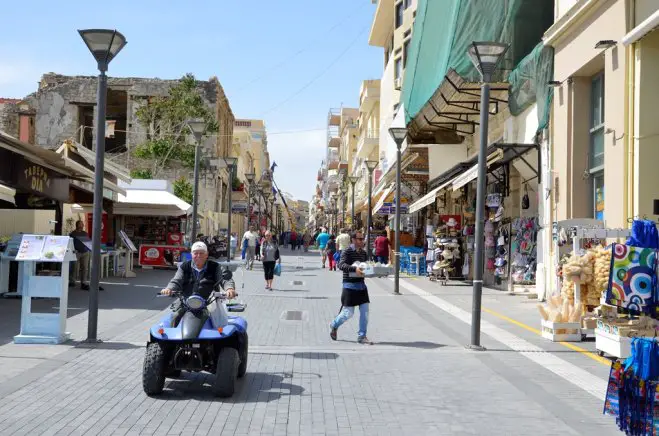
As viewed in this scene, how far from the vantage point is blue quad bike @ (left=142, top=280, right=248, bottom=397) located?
6.95 meters

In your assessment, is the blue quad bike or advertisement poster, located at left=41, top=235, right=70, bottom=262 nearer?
the blue quad bike

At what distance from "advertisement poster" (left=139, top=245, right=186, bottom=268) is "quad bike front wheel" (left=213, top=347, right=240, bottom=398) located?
69.1 ft

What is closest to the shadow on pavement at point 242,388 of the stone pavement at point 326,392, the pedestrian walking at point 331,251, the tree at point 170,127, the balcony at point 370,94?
the stone pavement at point 326,392

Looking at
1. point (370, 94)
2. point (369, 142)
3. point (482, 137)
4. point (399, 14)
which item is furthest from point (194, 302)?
point (370, 94)

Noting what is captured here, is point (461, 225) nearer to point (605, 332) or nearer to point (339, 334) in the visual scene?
point (339, 334)

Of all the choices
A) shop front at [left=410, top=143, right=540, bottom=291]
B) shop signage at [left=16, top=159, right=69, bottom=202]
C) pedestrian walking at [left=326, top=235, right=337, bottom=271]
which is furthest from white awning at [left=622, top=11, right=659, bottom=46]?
pedestrian walking at [left=326, top=235, right=337, bottom=271]

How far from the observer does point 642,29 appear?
37.6ft

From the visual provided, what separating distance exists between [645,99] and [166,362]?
8862mm

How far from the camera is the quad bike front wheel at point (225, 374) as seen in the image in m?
6.92

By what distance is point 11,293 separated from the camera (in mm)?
15836

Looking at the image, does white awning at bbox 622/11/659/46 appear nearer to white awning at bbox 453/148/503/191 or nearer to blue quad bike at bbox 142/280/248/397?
white awning at bbox 453/148/503/191

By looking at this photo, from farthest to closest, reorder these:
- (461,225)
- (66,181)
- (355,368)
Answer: (461,225) → (66,181) → (355,368)

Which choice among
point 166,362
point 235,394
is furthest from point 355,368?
point 166,362

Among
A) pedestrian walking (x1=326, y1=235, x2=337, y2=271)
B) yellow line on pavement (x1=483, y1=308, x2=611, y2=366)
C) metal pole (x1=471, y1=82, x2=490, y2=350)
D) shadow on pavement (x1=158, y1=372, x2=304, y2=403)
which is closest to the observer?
shadow on pavement (x1=158, y1=372, x2=304, y2=403)
